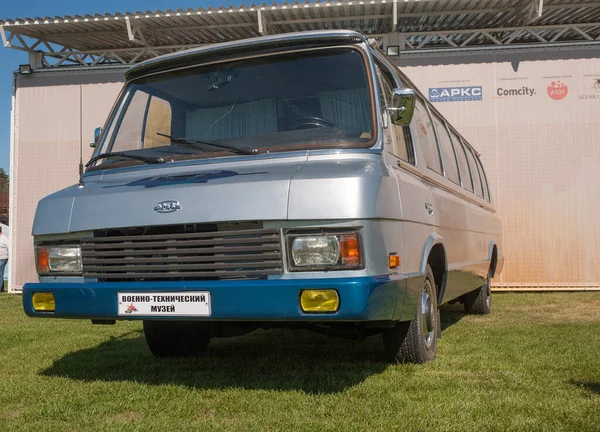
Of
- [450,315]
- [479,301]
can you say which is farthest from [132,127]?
[479,301]

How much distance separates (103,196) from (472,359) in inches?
114

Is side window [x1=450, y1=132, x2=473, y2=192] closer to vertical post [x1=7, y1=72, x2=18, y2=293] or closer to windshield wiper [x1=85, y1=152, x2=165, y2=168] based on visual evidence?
windshield wiper [x1=85, y1=152, x2=165, y2=168]

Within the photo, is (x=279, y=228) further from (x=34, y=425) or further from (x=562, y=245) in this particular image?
(x=562, y=245)

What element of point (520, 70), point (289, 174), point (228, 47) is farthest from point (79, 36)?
point (289, 174)

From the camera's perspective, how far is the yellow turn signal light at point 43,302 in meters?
4.01

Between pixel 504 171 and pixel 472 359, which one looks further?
pixel 504 171

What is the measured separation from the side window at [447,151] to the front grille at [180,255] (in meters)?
2.79

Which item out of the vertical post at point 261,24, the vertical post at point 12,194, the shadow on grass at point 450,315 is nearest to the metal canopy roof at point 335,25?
the vertical post at point 261,24

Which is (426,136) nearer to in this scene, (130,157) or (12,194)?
(130,157)

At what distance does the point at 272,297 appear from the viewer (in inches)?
134

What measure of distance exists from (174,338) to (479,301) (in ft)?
14.2

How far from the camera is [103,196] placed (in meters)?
3.90

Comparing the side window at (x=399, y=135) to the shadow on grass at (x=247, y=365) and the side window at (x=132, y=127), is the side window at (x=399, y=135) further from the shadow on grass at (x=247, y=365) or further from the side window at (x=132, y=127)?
the side window at (x=132, y=127)

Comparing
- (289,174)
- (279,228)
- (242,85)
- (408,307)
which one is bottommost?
(408,307)
